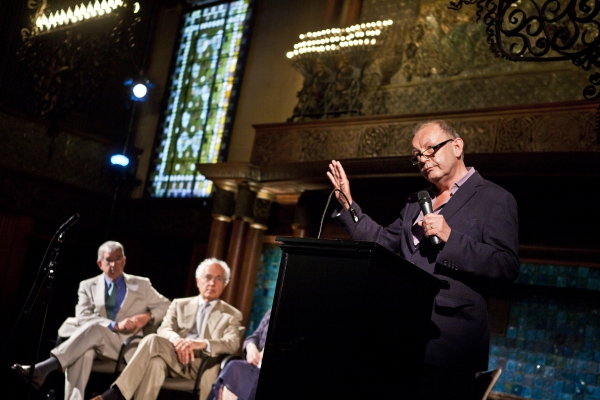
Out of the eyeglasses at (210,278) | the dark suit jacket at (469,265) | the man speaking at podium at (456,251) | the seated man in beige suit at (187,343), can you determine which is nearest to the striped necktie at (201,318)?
the seated man in beige suit at (187,343)

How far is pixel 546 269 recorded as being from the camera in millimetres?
6199

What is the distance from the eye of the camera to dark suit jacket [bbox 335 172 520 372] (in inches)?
97.4

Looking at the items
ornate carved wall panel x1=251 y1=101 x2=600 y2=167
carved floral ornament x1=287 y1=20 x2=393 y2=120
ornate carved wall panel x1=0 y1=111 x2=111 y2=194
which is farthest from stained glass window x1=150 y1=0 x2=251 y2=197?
ornate carved wall panel x1=251 y1=101 x2=600 y2=167

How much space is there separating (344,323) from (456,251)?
481 millimetres

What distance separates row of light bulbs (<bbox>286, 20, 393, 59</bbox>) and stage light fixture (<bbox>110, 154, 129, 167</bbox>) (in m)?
3.34

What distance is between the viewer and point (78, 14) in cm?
756

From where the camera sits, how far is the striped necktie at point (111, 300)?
5.84 metres

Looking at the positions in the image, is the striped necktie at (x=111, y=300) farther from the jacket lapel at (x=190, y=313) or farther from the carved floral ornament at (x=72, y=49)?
the carved floral ornament at (x=72, y=49)

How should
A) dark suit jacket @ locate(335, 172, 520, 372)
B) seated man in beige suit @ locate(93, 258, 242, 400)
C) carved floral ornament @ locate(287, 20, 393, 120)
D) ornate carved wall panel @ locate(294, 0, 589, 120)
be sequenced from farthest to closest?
carved floral ornament @ locate(287, 20, 393, 120)
ornate carved wall panel @ locate(294, 0, 589, 120)
seated man in beige suit @ locate(93, 258, 242, 400)
dark suit jacket @ locate(335, 172, 520, 372)

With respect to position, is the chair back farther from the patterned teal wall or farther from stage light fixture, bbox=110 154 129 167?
stage light fixture, bbox=110 154 129 167

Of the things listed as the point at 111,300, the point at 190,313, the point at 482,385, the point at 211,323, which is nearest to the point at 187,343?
the point at 211,323

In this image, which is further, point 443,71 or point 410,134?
point 443,71

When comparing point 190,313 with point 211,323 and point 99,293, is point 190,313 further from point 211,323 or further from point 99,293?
point 99,293

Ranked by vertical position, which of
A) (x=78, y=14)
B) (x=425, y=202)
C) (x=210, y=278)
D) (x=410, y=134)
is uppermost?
(x=78, y=14)
